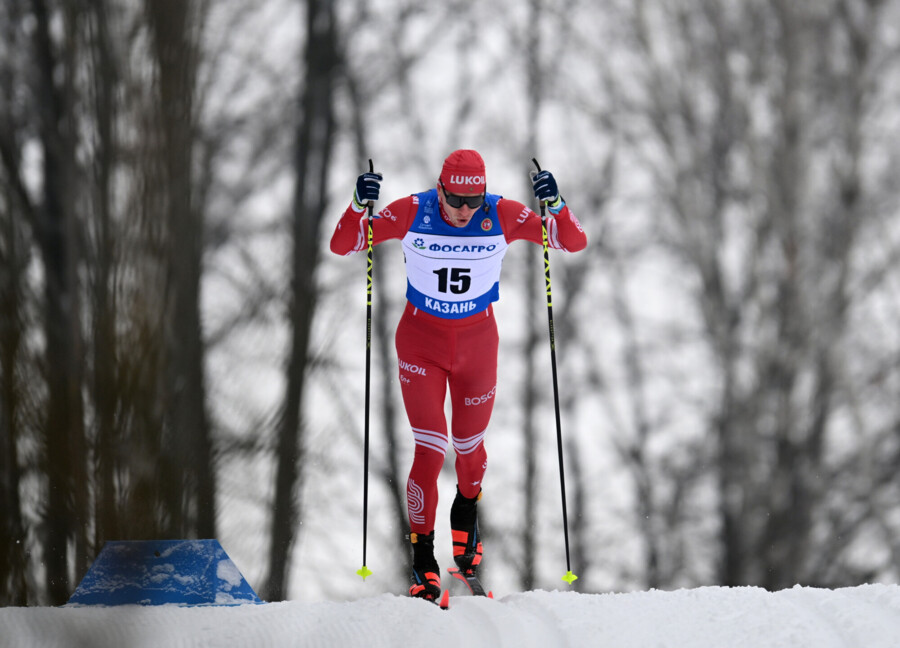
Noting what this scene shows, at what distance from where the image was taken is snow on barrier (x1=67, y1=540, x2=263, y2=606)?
3340mm

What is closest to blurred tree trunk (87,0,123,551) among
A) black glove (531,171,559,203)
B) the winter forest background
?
the winter forest background

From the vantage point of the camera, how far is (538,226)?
368cm

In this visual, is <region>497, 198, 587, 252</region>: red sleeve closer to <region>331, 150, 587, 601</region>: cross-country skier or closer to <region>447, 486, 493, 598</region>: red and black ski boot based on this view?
<region>331, 150, 587, 601</region>: cross-country skier

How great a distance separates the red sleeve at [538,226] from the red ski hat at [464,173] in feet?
0.82

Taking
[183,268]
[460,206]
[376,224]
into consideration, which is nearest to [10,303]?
[183,268]

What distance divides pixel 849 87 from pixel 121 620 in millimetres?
6694

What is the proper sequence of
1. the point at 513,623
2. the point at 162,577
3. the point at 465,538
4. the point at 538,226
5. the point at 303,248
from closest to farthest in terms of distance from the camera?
the point at 513,623 < the point at 162,577 < the point at 538,226 < the point at 465,538 < the point at 303,248

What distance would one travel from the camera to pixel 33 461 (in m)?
5.31

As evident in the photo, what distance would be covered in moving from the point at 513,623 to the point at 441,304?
4.69 feet

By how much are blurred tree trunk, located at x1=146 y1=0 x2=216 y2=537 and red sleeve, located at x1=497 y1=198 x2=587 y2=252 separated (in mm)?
2890

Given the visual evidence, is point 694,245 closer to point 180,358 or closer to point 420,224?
point 420,224

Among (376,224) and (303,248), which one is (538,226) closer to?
(376,224)

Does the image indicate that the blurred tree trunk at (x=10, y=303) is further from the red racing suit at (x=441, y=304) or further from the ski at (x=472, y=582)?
the ski at (x=472, y=582)

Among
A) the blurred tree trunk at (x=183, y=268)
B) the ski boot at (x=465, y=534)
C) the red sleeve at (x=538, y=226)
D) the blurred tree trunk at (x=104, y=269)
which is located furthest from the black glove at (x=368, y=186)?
the blurred tree trunk at (x=104, y=269)
